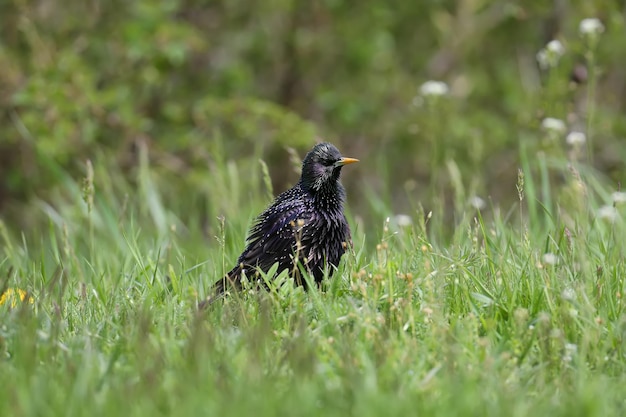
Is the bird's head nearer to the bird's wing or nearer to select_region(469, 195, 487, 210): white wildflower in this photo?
the bird's wing

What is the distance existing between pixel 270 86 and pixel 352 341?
7.46 metres

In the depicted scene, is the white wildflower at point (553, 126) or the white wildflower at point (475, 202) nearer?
the white wildflower at point (475, 202)

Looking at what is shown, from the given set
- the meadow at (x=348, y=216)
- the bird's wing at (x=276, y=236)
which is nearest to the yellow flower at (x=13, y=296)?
the meadow at (x=348, y=216)

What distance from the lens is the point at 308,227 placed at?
15.6ft

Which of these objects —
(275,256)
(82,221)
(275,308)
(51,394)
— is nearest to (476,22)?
(82,221)

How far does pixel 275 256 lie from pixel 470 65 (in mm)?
7075

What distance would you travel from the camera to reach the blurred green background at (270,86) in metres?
8.17

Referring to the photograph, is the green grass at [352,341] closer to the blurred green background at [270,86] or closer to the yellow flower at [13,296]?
the yellow flower at [13,296]

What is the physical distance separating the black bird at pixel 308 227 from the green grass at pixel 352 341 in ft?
0.54

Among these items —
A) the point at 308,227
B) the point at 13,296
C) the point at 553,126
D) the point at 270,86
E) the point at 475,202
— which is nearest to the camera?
the point at 13,296

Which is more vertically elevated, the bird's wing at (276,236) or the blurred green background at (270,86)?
the blurred green background at (270,86)

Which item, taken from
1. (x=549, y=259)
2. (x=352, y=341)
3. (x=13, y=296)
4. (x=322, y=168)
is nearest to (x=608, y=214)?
(x=549, y=259)

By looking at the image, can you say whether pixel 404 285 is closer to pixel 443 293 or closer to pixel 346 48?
pixel 443 293

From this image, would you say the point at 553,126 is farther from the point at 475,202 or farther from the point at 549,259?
the point at 549,259
